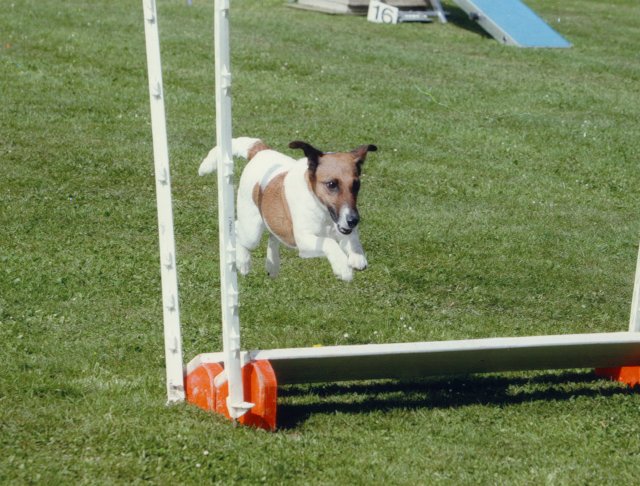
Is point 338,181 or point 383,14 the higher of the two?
point 338,181

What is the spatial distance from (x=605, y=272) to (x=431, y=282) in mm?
1928

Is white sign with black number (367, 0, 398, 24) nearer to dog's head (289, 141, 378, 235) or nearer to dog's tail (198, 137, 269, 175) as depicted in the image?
dog's tail (198, 137, 269, 175)

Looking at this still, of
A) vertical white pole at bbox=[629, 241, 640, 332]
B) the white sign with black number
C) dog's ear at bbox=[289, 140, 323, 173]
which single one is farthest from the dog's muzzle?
the white sign with black number

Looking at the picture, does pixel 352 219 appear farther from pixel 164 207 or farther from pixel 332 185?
pixel 164 207

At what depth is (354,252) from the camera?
5281 millimetres

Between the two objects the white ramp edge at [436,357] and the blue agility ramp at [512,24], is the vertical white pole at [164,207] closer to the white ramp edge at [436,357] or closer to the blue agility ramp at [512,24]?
the white ramp edge at [436,357]

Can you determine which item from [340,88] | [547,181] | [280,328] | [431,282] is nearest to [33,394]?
[280,328]

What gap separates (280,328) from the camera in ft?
29.8

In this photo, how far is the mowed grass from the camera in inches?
276

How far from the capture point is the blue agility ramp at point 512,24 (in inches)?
875

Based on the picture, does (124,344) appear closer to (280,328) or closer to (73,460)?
(280,328)

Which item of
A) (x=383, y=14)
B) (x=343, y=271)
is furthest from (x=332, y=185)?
(x=383, y=14)

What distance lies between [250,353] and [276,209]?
199 cm

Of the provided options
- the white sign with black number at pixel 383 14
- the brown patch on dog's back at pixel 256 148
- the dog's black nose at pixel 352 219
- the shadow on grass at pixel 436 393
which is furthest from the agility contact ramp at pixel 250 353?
the white sign with black number at pixel 383 14
